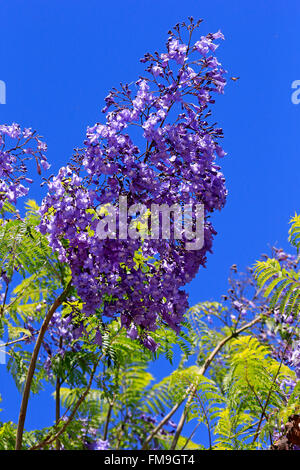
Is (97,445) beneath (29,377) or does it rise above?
above

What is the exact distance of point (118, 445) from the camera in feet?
22.7

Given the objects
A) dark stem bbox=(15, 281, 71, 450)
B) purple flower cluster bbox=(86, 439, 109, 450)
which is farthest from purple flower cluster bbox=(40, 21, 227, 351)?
purple flower cluster bbox=(86, 439, 109, 450)

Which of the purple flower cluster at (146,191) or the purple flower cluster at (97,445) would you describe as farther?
the purple flower cluster at (97,445)

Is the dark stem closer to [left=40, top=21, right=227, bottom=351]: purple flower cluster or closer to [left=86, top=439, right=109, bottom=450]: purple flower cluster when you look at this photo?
[left=40, top=21, right=227, bottom=351]: purple flower cluster

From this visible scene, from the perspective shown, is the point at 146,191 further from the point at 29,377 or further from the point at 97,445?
the point at 97,445

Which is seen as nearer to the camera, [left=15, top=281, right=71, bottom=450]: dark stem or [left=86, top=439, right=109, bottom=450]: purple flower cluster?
[left=15, top=281, right=71, bottom=450]: dark stem

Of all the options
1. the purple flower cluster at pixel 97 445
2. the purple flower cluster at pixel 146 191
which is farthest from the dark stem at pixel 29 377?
the purple flower cluster at pixel 97 445

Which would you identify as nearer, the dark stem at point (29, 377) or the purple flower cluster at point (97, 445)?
the dark stem at point (29, 377)

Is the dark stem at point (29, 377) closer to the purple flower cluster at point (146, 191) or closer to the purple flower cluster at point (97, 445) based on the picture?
the purple flower cluster at point (146, 191)

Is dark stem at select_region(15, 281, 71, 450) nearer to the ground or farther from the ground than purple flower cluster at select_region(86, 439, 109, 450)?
nearer to the ground

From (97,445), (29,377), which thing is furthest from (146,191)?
(97,445)

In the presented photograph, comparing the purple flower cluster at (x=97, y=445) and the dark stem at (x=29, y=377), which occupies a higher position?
the purple flower cluster at (x=97, y=445)

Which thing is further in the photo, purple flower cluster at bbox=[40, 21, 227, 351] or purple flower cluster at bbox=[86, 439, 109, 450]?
purple flower cluster at bbox=[86, 439, 109, 450]
